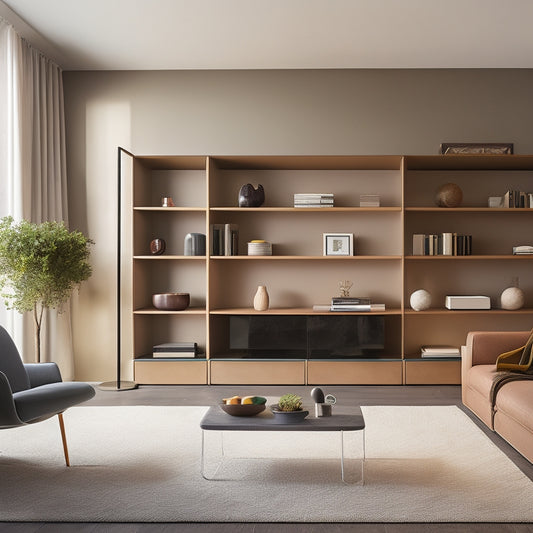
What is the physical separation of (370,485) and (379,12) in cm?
337

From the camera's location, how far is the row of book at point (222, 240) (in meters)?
5.39

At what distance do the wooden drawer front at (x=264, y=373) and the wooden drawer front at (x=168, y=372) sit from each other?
0.65 feet

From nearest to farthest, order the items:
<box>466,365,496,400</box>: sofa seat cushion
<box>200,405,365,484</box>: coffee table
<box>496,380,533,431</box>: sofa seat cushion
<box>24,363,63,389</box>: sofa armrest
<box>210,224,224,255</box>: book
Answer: <box>200,405,365,484</box>: coffee table → <box>496,380,533,431</box>: sofa seat cushion → <box>24,363,63,389</box>: sofa armrest → <box>466,365,496,400</box>: sofa seat cushion → <box>210,224,224,255</box>: book

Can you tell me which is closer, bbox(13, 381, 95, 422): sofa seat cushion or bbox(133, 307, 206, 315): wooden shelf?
bbox(13, 381, 95, 422): sofa seat cushion

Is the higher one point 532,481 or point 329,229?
point 329,229

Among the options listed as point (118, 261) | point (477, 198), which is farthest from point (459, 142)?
point (118, 261)

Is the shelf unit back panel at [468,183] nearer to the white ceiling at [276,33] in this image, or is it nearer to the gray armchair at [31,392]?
the white ceiling at [276,33]

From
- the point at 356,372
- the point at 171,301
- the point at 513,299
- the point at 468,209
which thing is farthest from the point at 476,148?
the point at 171,301

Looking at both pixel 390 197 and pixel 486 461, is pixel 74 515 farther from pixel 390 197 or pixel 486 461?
pixel 390 197

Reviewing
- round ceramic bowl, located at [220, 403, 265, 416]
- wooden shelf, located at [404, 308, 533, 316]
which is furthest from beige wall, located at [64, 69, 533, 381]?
round ceramic bowl, located at [220, 403, 265, 416]

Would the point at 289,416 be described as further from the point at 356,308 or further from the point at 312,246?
the point at 312,246

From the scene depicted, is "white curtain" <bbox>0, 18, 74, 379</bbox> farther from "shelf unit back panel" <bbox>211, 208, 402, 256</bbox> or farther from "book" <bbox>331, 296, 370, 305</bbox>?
"book" <bbox>331, 296, 370, 305</bbox>

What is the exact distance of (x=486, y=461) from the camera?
10.6ft

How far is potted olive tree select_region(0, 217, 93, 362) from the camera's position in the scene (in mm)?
4387
